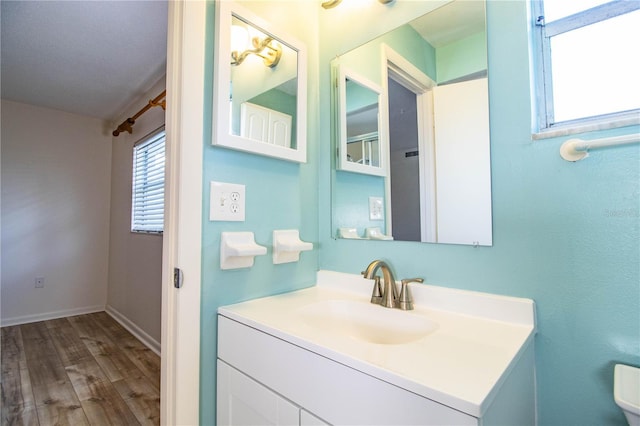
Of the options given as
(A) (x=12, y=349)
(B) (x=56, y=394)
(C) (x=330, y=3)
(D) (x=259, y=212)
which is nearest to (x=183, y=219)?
(D) (x=259, y=212)

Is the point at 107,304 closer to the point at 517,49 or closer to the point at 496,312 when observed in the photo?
the point at 496,312

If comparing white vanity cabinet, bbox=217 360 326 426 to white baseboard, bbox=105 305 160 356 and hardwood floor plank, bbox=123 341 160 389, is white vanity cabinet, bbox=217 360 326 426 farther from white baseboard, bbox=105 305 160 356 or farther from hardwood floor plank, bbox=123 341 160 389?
white baseboard, bbox=105 305 160 356

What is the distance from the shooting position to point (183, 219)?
0.88 m

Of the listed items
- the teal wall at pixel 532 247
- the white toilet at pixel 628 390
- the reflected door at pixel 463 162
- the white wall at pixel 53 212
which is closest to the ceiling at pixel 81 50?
the white wall at pixel 53 212

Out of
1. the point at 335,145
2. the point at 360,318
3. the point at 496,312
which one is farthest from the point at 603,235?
the point at 335,145

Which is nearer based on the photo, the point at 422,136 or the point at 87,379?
the point at 422,136

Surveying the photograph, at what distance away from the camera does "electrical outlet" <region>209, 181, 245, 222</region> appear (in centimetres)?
94

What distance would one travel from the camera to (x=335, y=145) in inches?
→ 50.9

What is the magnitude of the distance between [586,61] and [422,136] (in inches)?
17.6

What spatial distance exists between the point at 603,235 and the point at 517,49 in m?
0.55

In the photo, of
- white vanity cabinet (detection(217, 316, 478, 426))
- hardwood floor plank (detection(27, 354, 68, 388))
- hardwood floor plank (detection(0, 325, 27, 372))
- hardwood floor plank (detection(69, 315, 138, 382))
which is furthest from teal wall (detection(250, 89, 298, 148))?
hardwood floor plank (detection(0, 325, 27, 372))

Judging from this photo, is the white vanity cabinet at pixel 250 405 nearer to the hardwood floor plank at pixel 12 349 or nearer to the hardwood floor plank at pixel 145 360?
the hardwood floor plank at pixel 145 360

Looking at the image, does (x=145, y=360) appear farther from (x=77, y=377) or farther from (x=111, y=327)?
(x=111, y=327)

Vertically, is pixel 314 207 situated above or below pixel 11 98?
below
